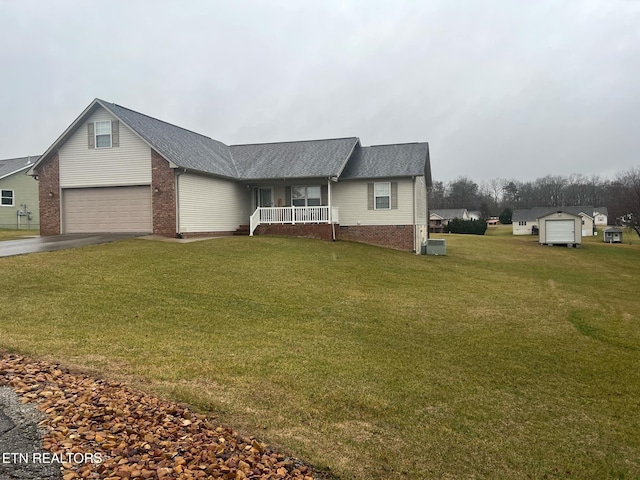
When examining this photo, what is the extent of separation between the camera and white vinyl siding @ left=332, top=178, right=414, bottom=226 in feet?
76.7

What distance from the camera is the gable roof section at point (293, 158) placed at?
23.5 m

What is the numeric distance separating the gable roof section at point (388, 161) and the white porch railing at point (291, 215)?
2.48 metres

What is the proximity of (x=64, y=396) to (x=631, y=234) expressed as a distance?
223ft

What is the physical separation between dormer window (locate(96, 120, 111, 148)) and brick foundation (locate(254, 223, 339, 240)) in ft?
26.5

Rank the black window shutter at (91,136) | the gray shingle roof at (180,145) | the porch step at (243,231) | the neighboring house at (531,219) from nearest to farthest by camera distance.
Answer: the gray shingle roof at (180,145) → the black window shutter at (91,136) → the porch step at (243,231) → the neighboring house at (531,219)

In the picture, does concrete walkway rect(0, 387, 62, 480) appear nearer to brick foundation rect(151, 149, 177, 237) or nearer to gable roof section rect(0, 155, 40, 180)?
brick foundation rect(151, 149, 177, 237)

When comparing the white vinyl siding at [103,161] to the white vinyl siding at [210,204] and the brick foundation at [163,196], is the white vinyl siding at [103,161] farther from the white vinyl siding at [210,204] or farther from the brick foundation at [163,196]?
the white vinyl siding at [210,204]

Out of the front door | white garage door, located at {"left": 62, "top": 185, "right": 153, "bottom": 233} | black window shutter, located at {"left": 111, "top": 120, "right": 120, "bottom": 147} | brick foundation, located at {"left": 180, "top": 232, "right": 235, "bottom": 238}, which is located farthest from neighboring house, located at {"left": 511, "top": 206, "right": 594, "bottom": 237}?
black window shutter, located at {"left": 111, "top": 120, "right": 120, "bottom": 147}

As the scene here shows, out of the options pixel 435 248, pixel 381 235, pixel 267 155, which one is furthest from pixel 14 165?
pixel 435 248

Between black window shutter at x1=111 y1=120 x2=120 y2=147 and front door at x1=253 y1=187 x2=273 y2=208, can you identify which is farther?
front door at x1=253 y1=187 x2=273 y2=208

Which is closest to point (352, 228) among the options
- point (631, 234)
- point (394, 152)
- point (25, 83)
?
point (394, 152)

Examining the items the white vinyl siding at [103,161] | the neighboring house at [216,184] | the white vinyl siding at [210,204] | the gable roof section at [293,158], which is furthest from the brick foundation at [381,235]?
the white vinyl siding at [103,161]

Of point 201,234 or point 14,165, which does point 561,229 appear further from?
point 14,165

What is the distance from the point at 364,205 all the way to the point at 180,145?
31.5ft
